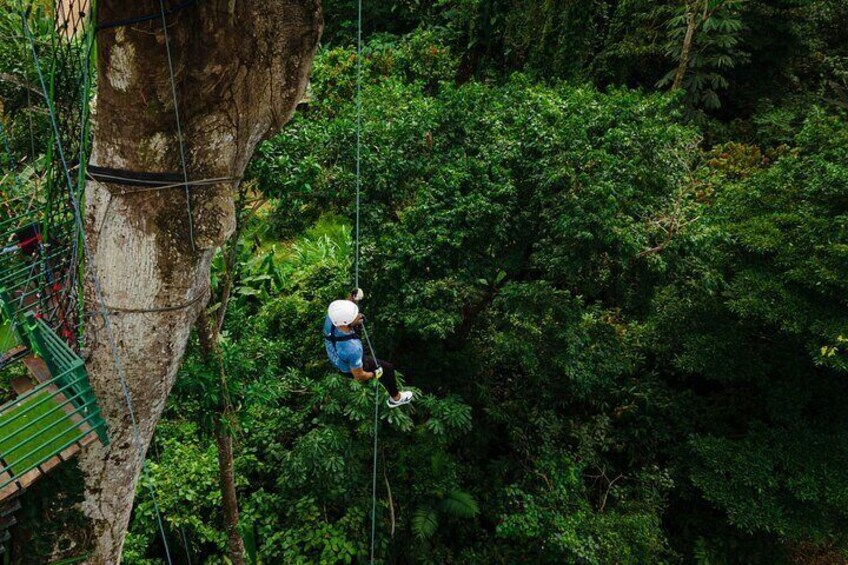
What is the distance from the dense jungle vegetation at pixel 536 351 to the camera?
19.2 feet

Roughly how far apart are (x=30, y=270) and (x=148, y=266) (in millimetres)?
1648

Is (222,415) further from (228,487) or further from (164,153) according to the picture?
(164,153)

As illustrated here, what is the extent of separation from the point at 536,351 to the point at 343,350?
8.38 feet

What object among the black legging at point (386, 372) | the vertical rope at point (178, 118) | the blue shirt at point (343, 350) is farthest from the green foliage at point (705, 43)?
the vertical rope at point (178, 118)

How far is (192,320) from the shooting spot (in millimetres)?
3883

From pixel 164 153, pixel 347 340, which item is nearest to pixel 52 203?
pixel 164 153

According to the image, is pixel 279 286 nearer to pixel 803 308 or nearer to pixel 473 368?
pixel 473 368

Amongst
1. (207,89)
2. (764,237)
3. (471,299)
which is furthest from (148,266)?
(764,237)

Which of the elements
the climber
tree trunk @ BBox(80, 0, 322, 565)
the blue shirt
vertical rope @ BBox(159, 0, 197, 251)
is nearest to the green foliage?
the climber

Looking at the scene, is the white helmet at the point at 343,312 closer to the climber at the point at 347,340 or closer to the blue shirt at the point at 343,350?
the climber at the point at 347,340

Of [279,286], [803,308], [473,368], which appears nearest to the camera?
[803,308]

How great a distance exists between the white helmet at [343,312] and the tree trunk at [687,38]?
7926 millimetres

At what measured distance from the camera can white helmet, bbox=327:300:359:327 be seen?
4453mm

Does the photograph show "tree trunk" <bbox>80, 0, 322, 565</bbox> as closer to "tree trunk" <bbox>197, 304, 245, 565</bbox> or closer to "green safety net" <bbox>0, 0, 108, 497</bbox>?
"green safety net" <bbox>0, 0, 108, 497</bbox>
